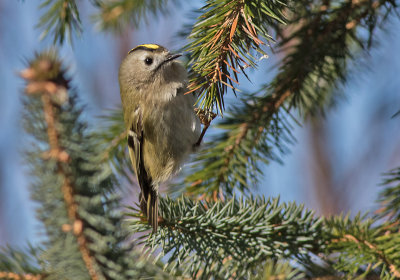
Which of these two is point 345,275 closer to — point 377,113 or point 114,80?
point 377,113

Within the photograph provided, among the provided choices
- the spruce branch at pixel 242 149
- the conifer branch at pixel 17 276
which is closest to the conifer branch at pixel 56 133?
the conifer branch at pixel 17 276

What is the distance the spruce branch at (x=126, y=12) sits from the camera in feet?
4.68

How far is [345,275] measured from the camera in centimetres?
90

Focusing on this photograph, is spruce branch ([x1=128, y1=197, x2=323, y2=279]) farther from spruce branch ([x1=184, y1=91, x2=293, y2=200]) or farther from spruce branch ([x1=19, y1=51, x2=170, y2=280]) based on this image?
spruce branch ([x1=184, y1=91, x2=293, y2=200])

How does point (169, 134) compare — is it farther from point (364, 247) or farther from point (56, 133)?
point (364, 247)

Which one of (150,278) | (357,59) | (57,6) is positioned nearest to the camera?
(150,278)

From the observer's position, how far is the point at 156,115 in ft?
4.64

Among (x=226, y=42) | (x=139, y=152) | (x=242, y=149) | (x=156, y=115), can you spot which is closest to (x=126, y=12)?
(x=156, y=115)

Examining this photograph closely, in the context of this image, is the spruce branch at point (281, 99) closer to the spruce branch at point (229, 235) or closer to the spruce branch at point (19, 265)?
the spruce branch at point (229, 235)

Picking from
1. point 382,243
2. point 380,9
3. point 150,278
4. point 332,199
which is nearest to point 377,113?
point 332,199

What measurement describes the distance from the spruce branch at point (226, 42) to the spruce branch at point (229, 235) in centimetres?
22

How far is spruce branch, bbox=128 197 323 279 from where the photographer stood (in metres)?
0.88

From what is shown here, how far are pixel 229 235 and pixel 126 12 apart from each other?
2.95 feet

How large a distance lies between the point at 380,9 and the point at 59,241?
38.2 inches
